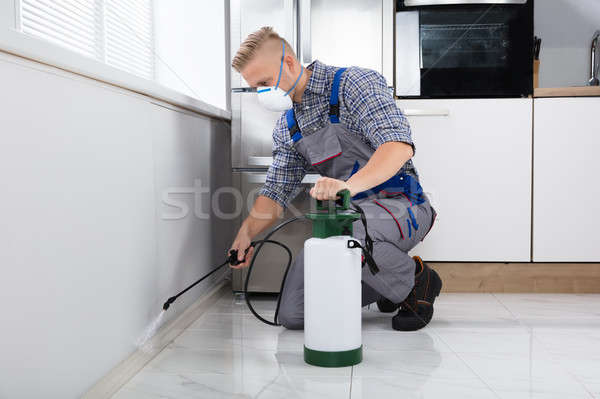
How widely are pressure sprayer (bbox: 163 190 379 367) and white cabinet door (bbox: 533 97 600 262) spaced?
1.13 metres

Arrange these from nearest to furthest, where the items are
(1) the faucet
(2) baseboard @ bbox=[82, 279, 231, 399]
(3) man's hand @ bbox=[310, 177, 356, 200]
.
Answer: (2) baseboard @ bbox=[82, 279, 231, 399] → (3) man's hand @ bbox=[310, 177, 356, 200] → (1) the faucet

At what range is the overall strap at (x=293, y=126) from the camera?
1.71m

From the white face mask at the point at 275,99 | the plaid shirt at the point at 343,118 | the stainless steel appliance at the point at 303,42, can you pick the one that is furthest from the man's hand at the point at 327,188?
the stainless steel appliance at the point at 303,42

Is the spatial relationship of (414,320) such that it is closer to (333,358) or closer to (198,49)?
(333,358)

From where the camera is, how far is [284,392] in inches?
44.5

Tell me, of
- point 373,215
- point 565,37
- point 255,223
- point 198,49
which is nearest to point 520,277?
point 373,215

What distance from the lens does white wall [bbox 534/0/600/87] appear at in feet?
8.33

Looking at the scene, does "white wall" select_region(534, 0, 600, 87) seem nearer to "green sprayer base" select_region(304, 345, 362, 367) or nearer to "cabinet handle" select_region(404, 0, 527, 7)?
"cabinet handle" select_region(404, 0, 527, 7)

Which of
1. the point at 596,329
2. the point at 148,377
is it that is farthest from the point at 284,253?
the point at 596,329

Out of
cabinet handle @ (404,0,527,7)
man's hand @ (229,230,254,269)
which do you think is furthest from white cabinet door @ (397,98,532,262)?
man's hand @ (229,230,254,269)

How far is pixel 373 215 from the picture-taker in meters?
1.56

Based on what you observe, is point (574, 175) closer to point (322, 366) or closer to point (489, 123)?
point (489, 123)

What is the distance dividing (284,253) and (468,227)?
2.41ft

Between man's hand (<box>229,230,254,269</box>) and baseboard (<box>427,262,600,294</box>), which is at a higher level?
man's hand (<box>229,230,254,269</box>)
